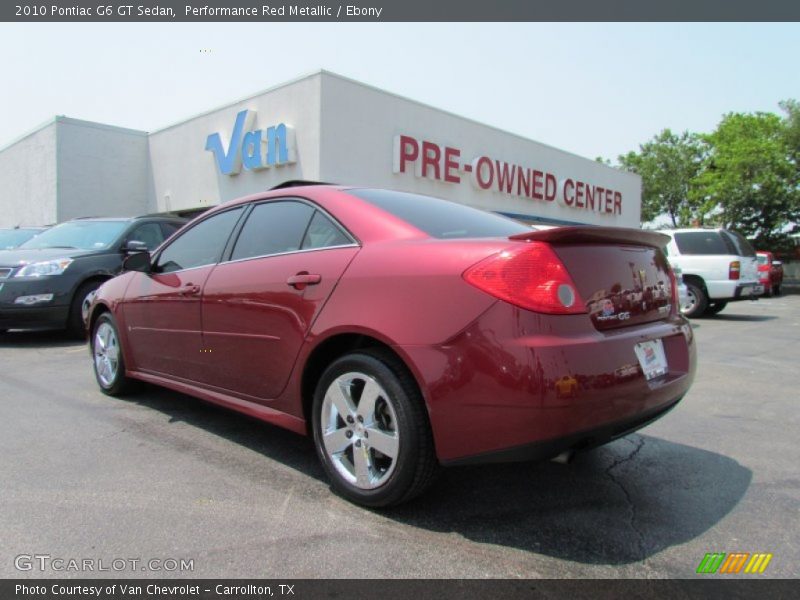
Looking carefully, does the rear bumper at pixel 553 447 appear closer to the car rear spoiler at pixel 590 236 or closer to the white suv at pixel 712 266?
the car rear spoiler at pixel 590 236

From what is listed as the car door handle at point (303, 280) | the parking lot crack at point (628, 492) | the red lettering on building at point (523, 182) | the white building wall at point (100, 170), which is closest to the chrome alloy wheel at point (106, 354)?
the car door handle at point (303, 280)

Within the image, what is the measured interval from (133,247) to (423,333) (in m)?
6.21

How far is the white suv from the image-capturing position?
11.1 m

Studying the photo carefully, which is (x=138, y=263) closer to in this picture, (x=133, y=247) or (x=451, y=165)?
(x=133, y=247)

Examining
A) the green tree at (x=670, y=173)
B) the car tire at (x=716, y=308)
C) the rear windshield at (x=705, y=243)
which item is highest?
the green tree at (x=670, y=173)

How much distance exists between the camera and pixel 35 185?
68.6 ft

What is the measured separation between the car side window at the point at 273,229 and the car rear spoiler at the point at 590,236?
126 centimetres

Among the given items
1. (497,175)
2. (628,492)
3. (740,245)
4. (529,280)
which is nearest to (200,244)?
(529,280)

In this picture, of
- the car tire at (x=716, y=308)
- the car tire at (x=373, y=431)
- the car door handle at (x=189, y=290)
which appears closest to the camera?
the car tire at (x=373, y=431)

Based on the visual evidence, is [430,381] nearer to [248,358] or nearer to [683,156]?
[248,358]

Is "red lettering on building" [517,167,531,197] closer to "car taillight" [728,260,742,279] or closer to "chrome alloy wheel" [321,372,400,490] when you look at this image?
"car taillight" [728,260,742,279]

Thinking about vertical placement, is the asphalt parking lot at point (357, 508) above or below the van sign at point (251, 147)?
below

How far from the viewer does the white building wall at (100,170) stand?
19.5 m

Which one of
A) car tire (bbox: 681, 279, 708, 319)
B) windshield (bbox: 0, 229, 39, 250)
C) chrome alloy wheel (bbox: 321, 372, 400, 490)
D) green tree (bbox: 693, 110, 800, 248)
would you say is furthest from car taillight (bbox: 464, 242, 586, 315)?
green tree (bbox: 693, 110, 800, 248)
